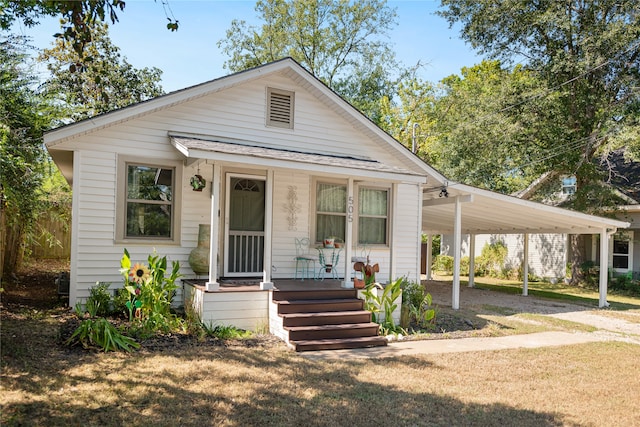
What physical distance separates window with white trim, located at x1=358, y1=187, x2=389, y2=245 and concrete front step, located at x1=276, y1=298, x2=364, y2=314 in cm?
267

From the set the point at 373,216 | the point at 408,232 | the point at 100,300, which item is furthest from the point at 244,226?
the point at 408,232

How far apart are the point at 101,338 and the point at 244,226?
3.84 metres

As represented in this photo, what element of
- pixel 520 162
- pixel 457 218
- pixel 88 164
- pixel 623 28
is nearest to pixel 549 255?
pixel 520 162

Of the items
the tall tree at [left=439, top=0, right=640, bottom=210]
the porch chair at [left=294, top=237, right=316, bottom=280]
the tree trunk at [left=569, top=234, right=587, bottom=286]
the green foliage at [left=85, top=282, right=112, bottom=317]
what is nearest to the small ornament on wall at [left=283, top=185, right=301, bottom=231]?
the porch chair at [left=294, top=237, right=316, bottom=280]

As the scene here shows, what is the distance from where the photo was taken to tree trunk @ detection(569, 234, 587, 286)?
2017 centimetres

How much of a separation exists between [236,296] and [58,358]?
2.88 m

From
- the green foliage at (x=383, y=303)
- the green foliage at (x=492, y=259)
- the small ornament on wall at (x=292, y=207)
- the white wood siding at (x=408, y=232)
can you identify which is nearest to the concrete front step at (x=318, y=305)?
the green foliage at (x=383, y=303)

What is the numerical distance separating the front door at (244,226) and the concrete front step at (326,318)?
86.6 inches

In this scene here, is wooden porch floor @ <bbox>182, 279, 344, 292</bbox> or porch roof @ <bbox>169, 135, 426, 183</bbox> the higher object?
porch roof @ <bbox>169, 135, 426, 183</bbox>

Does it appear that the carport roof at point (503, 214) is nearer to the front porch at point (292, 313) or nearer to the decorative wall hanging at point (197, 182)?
the front porch at point (292, 313)

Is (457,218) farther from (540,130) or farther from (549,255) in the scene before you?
(549,255)

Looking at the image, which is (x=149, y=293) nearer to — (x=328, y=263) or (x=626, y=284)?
(x=328, y=263)

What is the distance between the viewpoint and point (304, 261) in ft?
34.0

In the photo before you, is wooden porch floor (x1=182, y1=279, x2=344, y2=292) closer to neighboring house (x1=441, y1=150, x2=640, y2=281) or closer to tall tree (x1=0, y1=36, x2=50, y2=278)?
tall tree (x1=0, y1=36, x2=50, y2=278)
